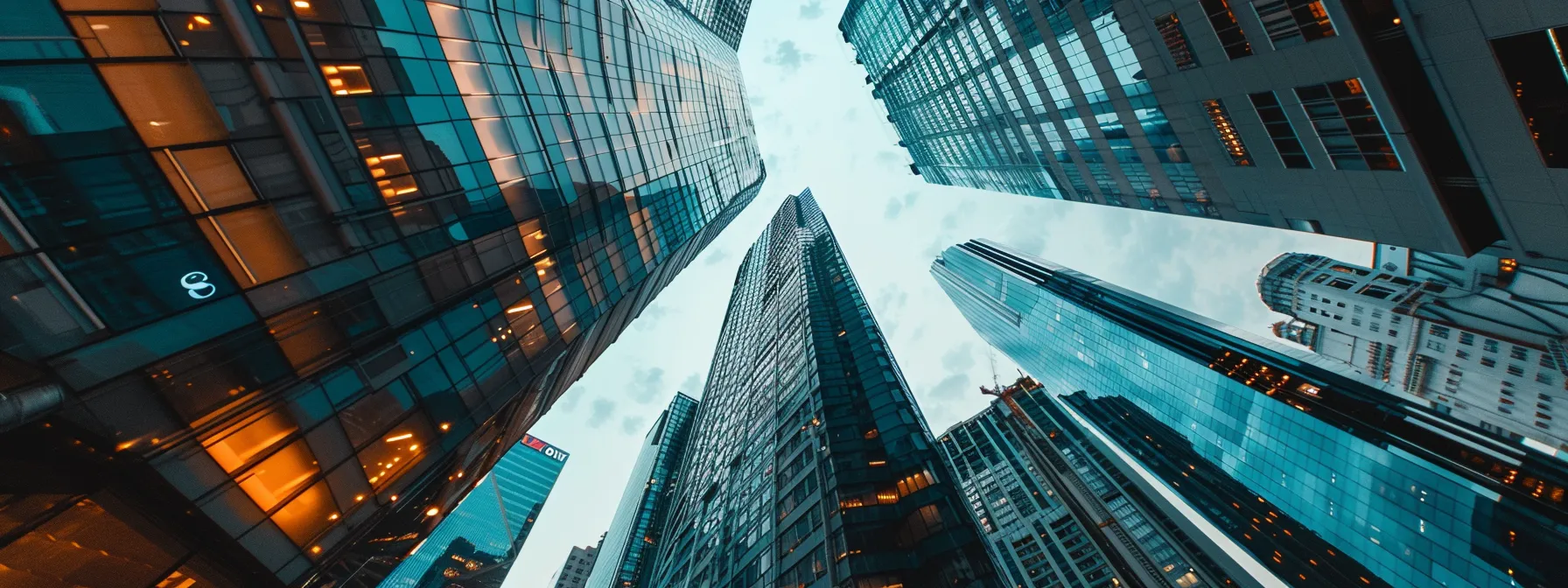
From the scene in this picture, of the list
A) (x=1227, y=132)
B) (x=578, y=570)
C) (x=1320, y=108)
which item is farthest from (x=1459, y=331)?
(x=578, y=570)

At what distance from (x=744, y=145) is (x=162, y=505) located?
3115 inches

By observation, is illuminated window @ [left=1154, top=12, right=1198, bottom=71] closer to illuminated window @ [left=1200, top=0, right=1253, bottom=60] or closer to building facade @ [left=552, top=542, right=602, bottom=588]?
illuminated window @ [left=1200, top=0, right=1253, bottom=60]

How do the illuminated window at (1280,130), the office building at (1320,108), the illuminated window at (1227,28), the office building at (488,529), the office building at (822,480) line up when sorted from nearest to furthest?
the office building at (1320,108), the illuminated window at (1227,28), the illuminated window at (1280,130), the office building at (822,480), the office building at (488,529)

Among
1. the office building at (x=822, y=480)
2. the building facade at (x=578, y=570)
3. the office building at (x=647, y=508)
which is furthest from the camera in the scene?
the building facade at (x=578, y=570)

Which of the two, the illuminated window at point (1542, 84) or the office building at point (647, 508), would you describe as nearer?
the illuminated window at point (1542, 84)

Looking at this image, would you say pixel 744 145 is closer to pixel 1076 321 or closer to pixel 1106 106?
pixel 1106 106

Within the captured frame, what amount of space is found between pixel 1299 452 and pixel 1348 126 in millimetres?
78409

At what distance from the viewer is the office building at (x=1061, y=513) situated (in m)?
99.1

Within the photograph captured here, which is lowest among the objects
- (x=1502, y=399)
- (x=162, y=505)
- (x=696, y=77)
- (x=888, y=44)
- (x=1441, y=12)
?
(x=162, y=505)

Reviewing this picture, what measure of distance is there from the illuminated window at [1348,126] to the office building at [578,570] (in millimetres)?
193668

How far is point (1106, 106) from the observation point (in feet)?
128

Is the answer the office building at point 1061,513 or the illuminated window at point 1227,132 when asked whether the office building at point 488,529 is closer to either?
the office building at point 1061,513

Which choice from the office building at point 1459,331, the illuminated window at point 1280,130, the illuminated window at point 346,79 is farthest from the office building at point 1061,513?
the illuminated window at point 346,79

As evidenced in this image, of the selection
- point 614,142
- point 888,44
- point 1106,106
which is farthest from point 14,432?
point 888,44
